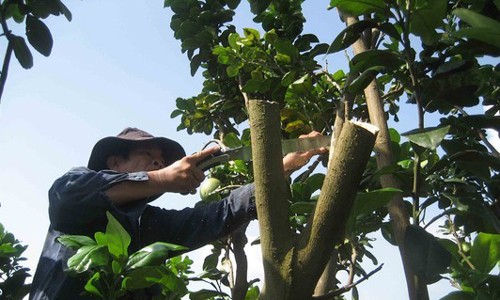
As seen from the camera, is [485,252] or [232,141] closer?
[485,252]

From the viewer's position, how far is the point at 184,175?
4.22 ft

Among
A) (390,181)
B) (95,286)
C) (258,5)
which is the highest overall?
(258,5)

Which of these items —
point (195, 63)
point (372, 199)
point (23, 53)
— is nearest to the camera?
point (372, 199)

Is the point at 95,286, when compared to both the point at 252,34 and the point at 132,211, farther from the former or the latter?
the point at 252,34

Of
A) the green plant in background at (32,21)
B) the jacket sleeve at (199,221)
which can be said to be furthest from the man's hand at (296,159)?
the green plant in background at (32,21)

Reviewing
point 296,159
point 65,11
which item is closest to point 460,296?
point 296,159

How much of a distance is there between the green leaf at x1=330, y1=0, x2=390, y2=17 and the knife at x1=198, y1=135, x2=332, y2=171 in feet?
1.04

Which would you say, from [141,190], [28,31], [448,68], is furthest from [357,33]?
[28,31]

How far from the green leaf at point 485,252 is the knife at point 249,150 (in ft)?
1.31

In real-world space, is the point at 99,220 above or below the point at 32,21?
below

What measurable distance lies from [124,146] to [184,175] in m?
0.56

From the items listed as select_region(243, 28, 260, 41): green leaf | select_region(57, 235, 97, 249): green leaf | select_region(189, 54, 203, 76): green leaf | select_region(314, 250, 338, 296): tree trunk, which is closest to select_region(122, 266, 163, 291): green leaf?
select_region(57, 235, 97, 249): green leaf

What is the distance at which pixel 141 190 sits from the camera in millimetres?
1319

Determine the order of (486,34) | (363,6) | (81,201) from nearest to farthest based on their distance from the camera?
(486,34) < (363,6) < (81,201)
